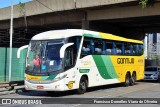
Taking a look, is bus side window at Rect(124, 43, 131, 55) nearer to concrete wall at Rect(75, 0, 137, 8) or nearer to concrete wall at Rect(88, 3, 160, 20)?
concrete wall at Rect(75, 0, 137, 8)

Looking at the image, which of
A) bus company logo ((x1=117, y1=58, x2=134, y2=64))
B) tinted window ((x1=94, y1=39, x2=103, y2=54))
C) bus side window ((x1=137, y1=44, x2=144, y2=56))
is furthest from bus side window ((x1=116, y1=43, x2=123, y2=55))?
bus side window ((x1=137, y1=44, x2=144, y2=56))

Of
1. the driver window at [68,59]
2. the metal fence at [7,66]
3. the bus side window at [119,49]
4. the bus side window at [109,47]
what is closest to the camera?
the driver window at [68,59]

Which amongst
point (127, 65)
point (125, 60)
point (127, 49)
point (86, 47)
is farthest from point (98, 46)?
point (127, 65)

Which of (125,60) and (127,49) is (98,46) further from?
(127,49)

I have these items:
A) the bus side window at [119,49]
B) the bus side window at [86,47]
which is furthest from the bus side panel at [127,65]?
the bus side window at [86,47]

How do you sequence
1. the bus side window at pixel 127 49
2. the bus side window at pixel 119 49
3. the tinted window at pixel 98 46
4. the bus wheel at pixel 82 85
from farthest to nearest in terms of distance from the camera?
the bus side window at pixel 127 49
the bus side window at pixel 119 49
the tinted window at pixel 98 46
the bus wheel at pixel 82 85

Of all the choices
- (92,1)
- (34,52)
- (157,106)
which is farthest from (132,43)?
(157,106)

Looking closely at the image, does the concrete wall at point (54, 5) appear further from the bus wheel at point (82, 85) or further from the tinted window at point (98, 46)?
the bus wheel at point (82, 85)

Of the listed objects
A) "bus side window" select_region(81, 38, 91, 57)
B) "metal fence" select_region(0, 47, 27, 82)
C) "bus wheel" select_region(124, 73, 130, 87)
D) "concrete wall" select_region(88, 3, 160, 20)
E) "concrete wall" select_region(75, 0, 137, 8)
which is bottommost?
"bus wheel" select_region(124, 73, 130, 87)

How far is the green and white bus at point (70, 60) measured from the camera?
58.7 feet

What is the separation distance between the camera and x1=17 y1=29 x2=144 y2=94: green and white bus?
17.9 m

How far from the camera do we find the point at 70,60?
18.5 metres

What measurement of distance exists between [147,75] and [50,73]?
1794cm

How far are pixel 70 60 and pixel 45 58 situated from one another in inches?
49.2
